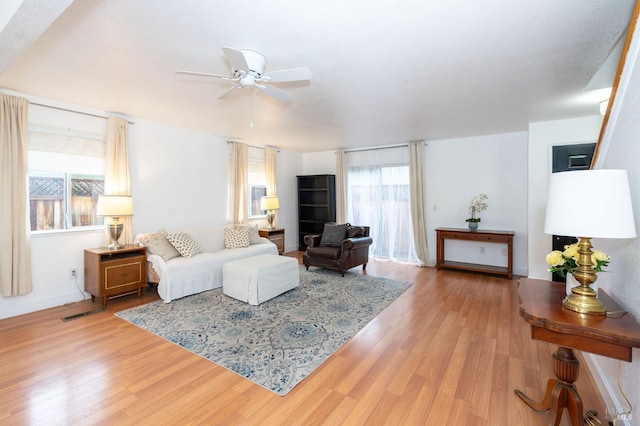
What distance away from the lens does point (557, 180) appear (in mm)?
1526

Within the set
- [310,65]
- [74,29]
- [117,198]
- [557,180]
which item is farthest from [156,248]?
[557,180]

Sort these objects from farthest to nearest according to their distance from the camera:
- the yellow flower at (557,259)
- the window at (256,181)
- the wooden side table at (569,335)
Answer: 1. the window at (256,181)
2. the yellow flower at (557,259)
3. the wooden side table at (569,335)

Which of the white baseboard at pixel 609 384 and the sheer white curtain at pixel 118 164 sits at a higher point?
the sheer white curtain at pixel 118 164

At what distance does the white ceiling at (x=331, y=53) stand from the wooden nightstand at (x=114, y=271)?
1.90m

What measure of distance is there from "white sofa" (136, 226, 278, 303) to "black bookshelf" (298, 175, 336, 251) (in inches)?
97.7

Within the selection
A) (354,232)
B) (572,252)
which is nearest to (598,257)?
(572,252)

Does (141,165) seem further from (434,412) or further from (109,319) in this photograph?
(434,412)

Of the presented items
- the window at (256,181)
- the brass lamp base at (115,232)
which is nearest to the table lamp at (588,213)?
the brass lamp base at (115,232)

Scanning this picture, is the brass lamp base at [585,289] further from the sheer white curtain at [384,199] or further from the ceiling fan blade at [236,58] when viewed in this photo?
the sheer white curtain at [384,199]

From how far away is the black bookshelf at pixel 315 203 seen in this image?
700 cm

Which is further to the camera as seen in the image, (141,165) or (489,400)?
(141,165)

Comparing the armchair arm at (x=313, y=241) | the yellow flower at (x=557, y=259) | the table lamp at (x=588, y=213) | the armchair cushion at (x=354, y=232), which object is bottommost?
the armchair arm at (x=313, y=241)

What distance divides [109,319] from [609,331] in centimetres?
424

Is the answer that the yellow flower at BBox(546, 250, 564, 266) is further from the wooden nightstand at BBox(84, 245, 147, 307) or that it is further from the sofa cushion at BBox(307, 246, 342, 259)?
the wooden nightstand at BBox(84, 245, 147, 307)
